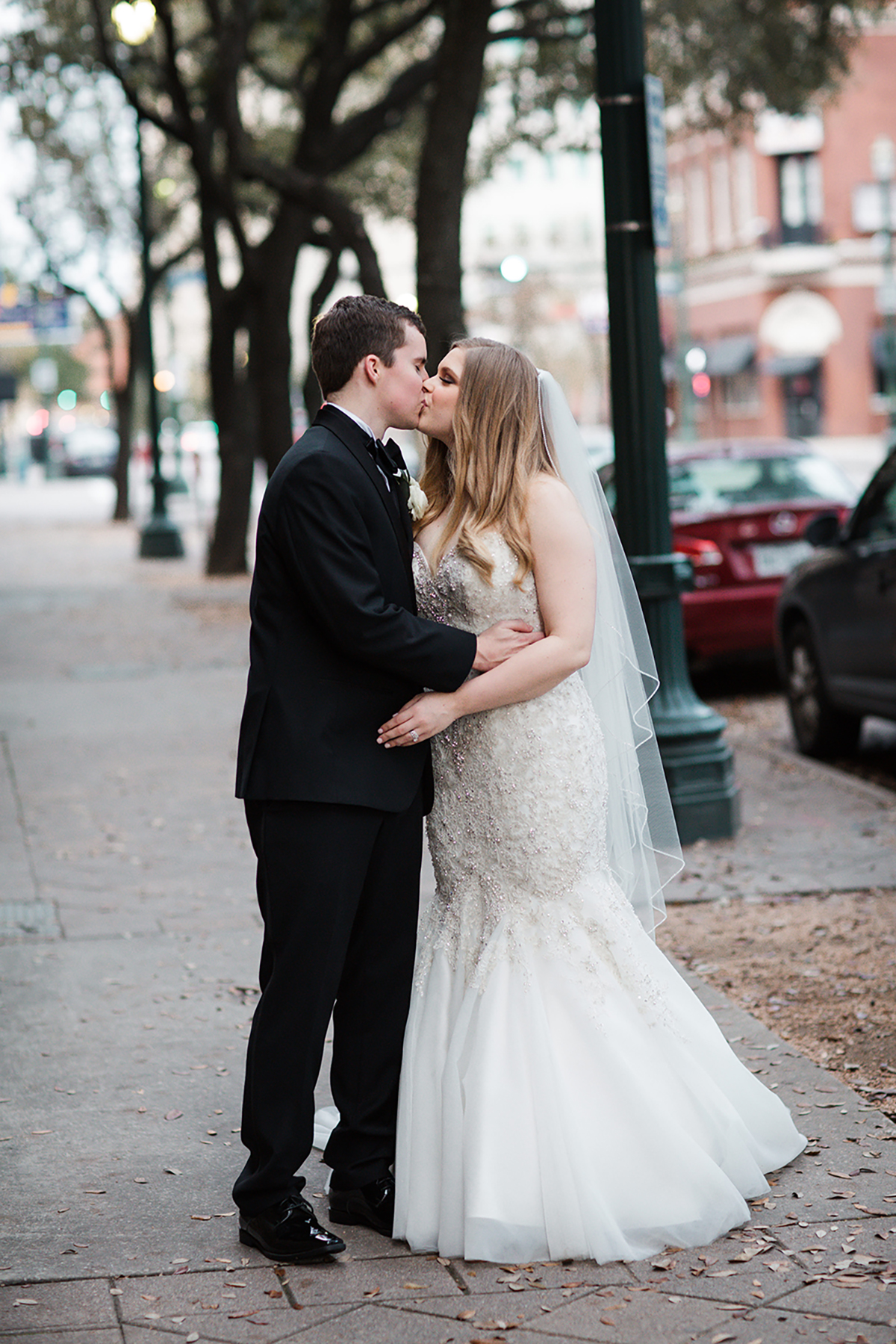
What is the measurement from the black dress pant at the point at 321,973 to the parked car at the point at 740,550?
24.5ft

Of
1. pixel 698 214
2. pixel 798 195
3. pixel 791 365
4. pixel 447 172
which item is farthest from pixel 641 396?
pixel 698 214

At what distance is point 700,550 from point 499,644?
301 inches

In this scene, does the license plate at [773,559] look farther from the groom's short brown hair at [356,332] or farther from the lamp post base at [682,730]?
the groom's short brown hair at [356,332]

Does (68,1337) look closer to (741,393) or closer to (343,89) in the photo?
(343,89)

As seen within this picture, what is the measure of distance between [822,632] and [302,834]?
6172 mm

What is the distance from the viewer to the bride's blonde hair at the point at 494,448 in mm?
3838

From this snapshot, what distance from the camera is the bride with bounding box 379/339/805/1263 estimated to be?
3.65 m

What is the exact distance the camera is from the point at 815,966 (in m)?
5.76

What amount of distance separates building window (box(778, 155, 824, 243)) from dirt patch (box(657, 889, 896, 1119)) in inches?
2017

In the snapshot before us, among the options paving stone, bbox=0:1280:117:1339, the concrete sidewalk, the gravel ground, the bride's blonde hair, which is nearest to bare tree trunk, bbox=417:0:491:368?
the concrete sidewalk

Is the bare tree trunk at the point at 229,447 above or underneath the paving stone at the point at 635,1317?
above

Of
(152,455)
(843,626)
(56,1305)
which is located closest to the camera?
(56,1305)

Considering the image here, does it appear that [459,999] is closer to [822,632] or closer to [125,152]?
[822,632]

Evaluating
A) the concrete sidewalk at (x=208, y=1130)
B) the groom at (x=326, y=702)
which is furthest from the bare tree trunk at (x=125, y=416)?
the groom at (x=326, y=702)
